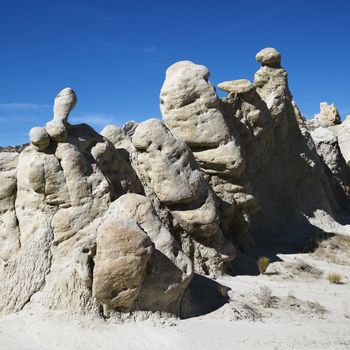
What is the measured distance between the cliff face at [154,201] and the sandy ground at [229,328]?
1.06 ft

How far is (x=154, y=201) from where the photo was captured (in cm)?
962

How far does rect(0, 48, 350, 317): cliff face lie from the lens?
6871 millimetres

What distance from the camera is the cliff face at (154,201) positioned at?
687cm

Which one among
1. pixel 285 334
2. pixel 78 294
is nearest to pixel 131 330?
pixel 78 294

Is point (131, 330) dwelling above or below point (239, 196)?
below

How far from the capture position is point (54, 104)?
8.71 m

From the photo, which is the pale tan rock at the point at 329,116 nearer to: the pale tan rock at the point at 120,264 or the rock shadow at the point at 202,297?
the rock shadow at the point at 202,297

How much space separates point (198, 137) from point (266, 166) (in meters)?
3.78

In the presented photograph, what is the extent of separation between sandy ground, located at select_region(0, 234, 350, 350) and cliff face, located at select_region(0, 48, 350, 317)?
0.32m

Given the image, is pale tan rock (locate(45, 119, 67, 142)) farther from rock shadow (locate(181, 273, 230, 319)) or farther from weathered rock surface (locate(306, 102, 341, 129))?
weathered rock surface (locate(306, 102, 341, 129))

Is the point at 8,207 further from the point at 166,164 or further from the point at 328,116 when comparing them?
the point at 328,116

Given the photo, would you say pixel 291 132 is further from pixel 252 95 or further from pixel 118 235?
pixel 118 235

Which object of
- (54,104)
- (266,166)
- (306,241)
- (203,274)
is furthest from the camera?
(266,166)

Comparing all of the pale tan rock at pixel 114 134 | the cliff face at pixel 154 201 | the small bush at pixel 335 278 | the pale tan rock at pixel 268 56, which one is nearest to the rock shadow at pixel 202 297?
the cliff face at pixel 154 201
